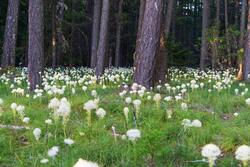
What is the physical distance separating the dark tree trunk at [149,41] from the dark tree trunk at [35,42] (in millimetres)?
2802

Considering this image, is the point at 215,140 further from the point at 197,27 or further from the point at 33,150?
the point at 197,27

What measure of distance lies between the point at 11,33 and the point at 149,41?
11.1m

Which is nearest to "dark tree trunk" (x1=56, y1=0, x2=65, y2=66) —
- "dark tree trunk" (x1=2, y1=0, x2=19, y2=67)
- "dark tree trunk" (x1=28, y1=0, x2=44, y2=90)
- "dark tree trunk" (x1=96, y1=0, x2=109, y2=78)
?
"dark tree trunk" (x1=2, y1=0, x2=19, y2=67)

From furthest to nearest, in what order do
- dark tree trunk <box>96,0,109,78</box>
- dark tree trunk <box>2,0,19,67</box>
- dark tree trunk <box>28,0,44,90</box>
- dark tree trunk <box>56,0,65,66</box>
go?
1. dark tree trunk <box>56,0,65,66</box>
2. dark tree trunk <box>2,0,19,67</box>
3. dark tree trunk <box>96,0,109,78</box>
4. dark tree trunk <box>28,0,44,90</box>

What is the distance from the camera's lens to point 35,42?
41.7 ft

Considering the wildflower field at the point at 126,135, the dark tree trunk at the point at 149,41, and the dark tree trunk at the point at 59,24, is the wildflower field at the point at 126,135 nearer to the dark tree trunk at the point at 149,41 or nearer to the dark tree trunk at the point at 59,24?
the dark tree trunk at the point at 149,41

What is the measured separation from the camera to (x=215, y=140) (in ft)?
21.6

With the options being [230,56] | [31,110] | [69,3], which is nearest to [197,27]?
[69,3]

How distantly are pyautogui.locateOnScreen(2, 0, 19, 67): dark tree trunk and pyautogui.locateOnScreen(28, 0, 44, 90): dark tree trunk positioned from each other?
8.85m

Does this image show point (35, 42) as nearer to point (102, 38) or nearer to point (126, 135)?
point (102, 38)

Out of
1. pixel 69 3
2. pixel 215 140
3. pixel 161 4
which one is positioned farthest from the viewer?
pixel 69 3

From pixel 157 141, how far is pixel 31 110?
3.70 m

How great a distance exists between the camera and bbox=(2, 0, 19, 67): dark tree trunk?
21125 mm

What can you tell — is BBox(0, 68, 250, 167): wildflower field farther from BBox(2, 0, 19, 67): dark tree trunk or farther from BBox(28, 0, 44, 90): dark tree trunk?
BBox(2, 0, 19, 67): dark tree trunk
